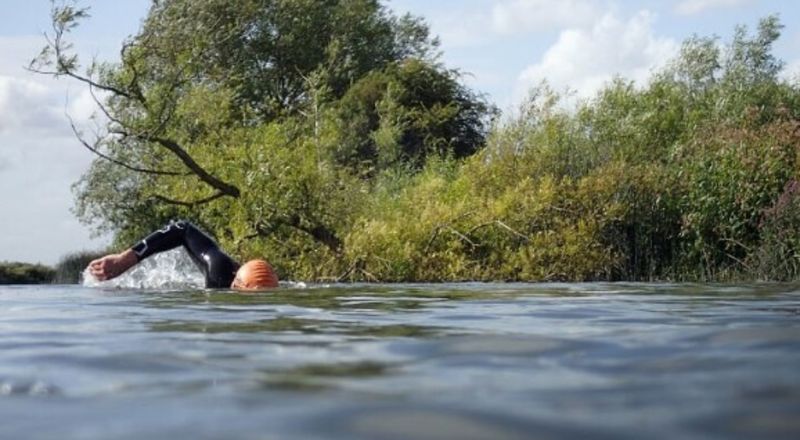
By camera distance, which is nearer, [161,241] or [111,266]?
[111,266]

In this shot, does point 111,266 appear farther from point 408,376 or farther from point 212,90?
point 212,90

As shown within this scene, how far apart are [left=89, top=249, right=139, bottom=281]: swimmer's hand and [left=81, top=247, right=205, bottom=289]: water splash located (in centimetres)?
182

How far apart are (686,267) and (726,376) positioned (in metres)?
12.1

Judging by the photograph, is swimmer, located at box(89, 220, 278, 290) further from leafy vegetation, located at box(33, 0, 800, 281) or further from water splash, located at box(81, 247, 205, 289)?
leafy vegetation, located at box(33, 0, 800, 281)

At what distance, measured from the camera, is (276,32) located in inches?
1476

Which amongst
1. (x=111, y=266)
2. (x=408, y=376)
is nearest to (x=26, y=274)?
(x=111, y=266)

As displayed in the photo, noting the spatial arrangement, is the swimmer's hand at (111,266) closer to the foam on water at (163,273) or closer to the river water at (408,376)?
the foam on water at (163,273)

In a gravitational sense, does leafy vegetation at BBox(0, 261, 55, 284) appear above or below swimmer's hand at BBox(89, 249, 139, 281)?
above

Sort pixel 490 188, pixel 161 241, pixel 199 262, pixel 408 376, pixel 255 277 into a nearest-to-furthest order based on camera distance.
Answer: pixel 408 376
pixel 255 277
pixel 199 262
pixel 161 241
pixel 490 188

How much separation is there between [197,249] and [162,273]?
194cm

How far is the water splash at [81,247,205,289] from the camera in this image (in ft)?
40.0

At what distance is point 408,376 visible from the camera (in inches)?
112

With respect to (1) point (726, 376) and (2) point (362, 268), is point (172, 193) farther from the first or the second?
(1) point (726, 376)

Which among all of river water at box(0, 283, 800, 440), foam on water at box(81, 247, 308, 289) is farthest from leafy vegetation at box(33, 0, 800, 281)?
river water at box(0, 283, 800, 440)
